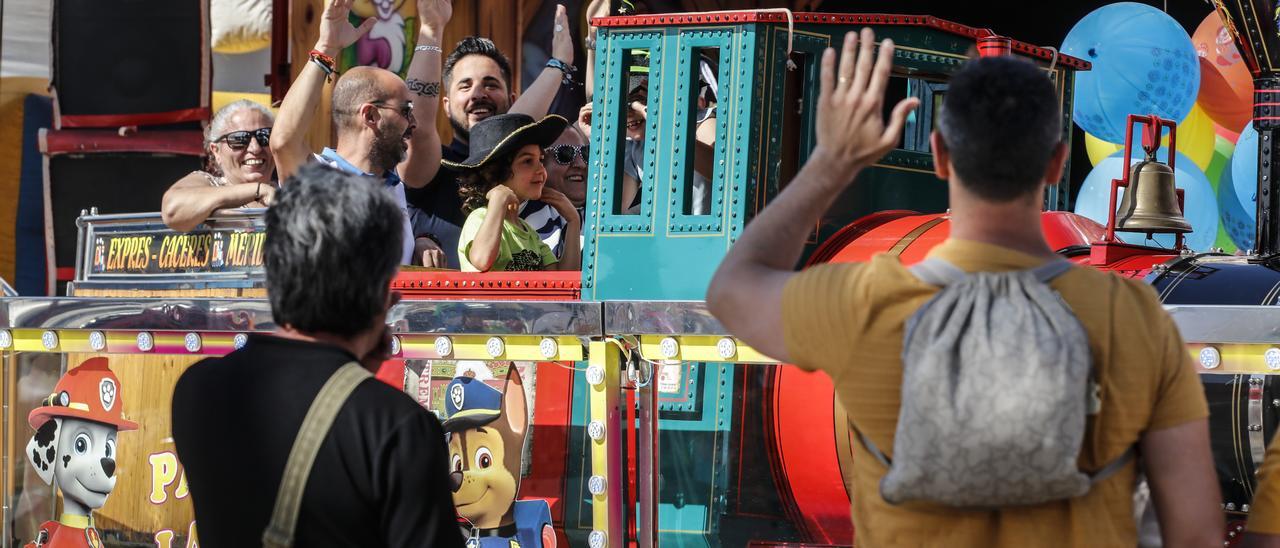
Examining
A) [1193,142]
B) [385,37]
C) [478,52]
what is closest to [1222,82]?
[1193,142]

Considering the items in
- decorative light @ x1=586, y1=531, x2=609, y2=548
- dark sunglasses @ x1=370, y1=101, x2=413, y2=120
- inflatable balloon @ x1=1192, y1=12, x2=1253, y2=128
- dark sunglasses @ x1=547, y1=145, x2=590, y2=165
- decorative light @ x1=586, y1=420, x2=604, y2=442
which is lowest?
decorative light @ x1=586, y1=531, x2=609, y2=548

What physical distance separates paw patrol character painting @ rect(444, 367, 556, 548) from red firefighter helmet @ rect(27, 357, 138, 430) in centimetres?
102

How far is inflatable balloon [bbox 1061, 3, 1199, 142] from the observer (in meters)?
6.66

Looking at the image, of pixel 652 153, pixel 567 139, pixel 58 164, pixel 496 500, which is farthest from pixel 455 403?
pixel 58 164

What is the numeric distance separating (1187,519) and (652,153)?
2578 millimetres

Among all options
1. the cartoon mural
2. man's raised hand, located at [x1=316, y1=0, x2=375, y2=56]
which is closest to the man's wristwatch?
the cartoon mural

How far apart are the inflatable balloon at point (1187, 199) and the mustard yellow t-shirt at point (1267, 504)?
208 inches

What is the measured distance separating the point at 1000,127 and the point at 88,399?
3.15 metres

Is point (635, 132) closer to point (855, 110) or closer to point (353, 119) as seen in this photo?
point (353, 119)

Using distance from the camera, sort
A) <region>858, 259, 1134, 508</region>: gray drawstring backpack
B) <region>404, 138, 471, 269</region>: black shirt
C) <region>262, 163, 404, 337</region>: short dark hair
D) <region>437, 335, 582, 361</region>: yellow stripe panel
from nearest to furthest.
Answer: <region>858, 259, 1134, 508</region>: gray drawstring backpack → <region>262, 163, 404, 337</region>: short dark hair → <region>437, 335, 582, 361</region>: yellow stripe panel → <region>404, 138, 471, 269</region>: black shirt

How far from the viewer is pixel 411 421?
1604mm

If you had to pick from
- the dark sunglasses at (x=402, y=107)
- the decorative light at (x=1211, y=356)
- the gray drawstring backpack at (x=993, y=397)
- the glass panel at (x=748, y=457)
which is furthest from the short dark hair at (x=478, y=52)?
the gray drawstring backpack at (x=993, y=397)

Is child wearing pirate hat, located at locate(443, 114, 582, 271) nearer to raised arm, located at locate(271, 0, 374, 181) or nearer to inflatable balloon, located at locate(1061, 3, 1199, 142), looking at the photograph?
raised arm, located at locate(271, 0, 374, 181)

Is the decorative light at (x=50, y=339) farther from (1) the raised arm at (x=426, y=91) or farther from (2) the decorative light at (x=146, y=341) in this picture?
(1) the raised arm at (x=426, y=91)
